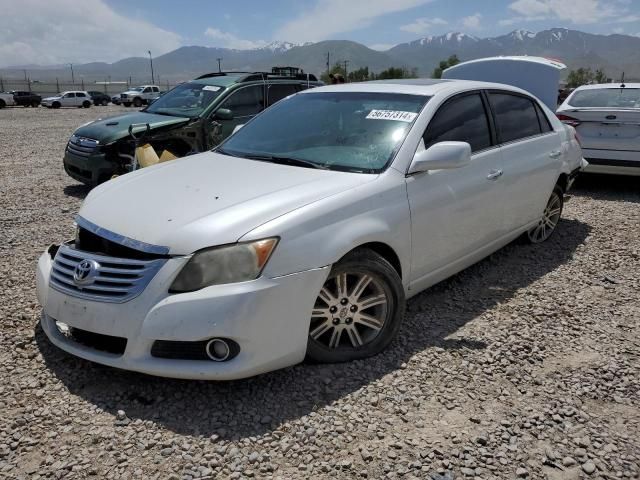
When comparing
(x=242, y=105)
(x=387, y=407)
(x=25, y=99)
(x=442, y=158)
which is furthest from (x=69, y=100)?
(x=387, y=407)

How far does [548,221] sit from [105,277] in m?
4.43

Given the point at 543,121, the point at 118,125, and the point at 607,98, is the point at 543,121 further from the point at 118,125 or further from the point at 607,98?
the point at 118,125

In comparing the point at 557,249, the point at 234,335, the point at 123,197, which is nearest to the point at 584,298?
the point at 557,249

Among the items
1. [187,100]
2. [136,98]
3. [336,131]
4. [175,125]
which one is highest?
[136,98]

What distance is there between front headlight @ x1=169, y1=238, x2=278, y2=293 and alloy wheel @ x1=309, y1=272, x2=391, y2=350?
495 millimetres

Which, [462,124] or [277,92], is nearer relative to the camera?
[462,124]

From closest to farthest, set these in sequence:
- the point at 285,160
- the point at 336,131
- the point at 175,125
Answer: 1. the point at 285,160
2. the point at 336,131
3. the point at 175,125

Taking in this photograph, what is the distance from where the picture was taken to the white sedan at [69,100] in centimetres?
3984

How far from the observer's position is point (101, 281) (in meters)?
2.70

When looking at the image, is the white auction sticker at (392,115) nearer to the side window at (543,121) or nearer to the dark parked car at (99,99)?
the side window at (543,121)

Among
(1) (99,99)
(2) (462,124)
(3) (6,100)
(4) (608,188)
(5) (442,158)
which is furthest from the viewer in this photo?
(1) (99,99)

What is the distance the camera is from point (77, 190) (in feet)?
25.9

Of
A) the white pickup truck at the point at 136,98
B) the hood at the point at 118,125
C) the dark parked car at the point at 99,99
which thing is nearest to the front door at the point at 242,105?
the hood at the point at 118,125

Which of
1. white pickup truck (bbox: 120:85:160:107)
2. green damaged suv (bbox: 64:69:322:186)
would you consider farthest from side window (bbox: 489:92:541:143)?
white pickup truck (bbox: 120:85:160:107)
